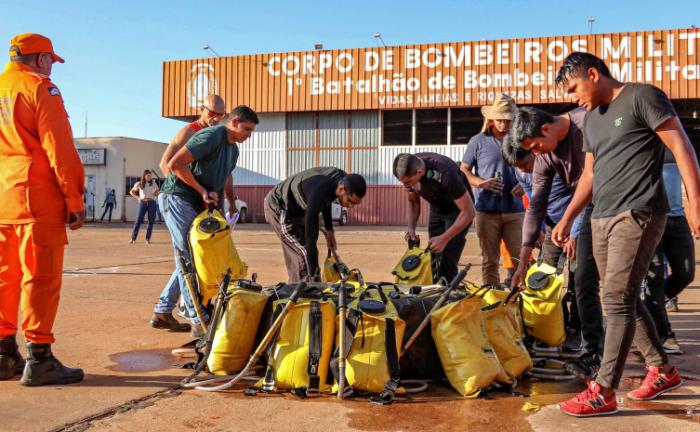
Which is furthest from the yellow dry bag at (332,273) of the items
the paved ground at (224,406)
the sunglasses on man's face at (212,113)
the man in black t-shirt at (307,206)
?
the sunglasses on man's face at (212,113)

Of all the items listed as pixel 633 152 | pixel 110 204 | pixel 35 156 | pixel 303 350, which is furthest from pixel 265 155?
pixel 633 152

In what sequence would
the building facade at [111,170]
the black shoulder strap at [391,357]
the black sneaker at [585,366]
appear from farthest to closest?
1. the building facade at [111,170]
2. the black sneaker at [585,366]
3. the black shoulder strap at [391,357]

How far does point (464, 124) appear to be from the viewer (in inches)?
1164

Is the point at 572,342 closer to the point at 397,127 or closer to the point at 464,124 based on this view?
the point at 464,124

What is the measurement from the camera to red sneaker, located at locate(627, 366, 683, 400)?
388 cm

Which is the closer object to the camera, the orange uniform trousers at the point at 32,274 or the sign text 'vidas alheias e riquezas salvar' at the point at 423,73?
the orange uniform trousers at the point at 32,274

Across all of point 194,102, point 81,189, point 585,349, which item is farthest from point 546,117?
point 194,102

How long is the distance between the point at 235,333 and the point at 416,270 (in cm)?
188

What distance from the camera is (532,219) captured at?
16.3ft

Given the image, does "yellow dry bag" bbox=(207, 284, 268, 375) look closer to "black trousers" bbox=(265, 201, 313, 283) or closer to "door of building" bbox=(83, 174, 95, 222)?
"black trousers" bbox=(265, 201, 313, 283)

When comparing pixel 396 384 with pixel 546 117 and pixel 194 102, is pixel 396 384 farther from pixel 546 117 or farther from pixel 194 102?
pixel 194 102

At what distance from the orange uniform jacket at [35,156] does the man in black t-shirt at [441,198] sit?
8.75ft

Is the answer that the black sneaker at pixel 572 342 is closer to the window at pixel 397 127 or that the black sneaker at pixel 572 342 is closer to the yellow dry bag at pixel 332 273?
the yellow dry bag at pixel 332 273

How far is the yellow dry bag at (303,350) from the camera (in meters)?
3.93
